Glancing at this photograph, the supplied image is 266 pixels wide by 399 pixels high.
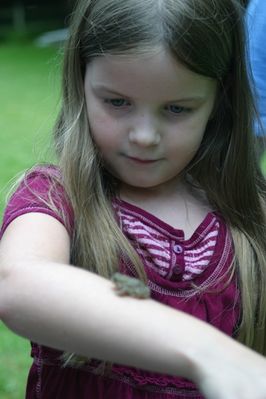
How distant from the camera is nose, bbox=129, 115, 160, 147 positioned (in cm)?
158

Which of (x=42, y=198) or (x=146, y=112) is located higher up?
(x=146, y=112)

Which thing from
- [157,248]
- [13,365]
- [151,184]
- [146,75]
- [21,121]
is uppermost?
[146,75]

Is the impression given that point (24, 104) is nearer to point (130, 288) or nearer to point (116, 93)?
point (116, 93)

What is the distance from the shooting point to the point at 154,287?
1.70 m

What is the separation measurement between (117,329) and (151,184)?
0.70 m

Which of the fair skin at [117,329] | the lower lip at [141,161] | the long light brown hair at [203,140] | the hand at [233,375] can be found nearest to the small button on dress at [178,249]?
the long light brown hair at [203,140]

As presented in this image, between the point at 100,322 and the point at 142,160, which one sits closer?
the point at 100,322

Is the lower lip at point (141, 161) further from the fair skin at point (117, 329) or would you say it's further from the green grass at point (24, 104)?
the fair skin at point (117, 329)

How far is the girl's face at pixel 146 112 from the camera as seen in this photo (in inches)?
60.9

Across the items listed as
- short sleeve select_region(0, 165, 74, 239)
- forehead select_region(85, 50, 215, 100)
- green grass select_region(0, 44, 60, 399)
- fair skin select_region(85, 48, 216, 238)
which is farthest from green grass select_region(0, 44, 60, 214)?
forehead select_region(85, 50, 215, 100)

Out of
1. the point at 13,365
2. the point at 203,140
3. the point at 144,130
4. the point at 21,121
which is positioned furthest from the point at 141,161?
the point at 21,121

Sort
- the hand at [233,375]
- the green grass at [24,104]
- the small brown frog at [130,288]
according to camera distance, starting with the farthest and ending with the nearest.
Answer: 1. the green grass at [24,104]
2. the small brown frog at [130,288]
3. the hand at [233,375]

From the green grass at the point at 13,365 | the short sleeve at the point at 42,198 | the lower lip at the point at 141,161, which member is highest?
the lower lip at the point at 141,161

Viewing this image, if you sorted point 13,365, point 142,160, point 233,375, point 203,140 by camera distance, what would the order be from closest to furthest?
point 233,375 → point 142,160 → point 203,140 → point 13,365
